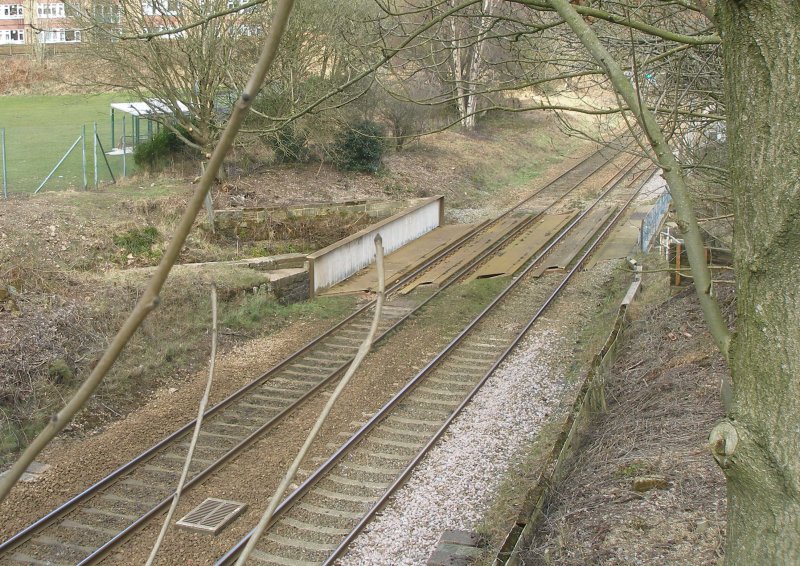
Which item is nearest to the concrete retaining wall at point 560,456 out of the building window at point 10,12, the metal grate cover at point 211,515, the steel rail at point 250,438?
the metal grate cover at point 211,515

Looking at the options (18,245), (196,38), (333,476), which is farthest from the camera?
(196,38)

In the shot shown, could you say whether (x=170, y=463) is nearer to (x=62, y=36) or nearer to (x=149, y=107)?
(x=149, y=107)

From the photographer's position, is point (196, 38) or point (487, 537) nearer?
point (487, 537)

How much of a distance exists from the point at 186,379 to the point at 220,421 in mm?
2050

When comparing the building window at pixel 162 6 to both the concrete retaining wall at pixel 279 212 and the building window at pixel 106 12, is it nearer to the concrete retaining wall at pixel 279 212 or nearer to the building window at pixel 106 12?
the building window at pixel 106 12

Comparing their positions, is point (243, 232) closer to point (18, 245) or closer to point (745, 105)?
point (18, 245)

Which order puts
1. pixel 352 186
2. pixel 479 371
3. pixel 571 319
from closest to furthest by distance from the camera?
pixel 479 371 < pixel 571 319 < pixel 352 186

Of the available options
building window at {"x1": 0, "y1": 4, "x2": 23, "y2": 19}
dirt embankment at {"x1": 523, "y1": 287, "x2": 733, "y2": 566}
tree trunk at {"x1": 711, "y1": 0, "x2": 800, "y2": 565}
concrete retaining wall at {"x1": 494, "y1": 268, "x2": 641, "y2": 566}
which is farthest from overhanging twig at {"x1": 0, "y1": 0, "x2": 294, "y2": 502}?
building window at {"x1": 0, "y1": 4, "x2": 23, "y2": 19}

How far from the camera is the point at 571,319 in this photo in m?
15.7

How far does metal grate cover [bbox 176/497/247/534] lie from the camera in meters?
8.34

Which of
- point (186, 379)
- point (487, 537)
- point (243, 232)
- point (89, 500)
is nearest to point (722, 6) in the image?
point (487, 537)

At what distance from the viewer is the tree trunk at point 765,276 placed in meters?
2.64

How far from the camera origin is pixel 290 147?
87.9 ft

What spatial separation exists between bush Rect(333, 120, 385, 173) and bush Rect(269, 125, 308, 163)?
1.16 metres
